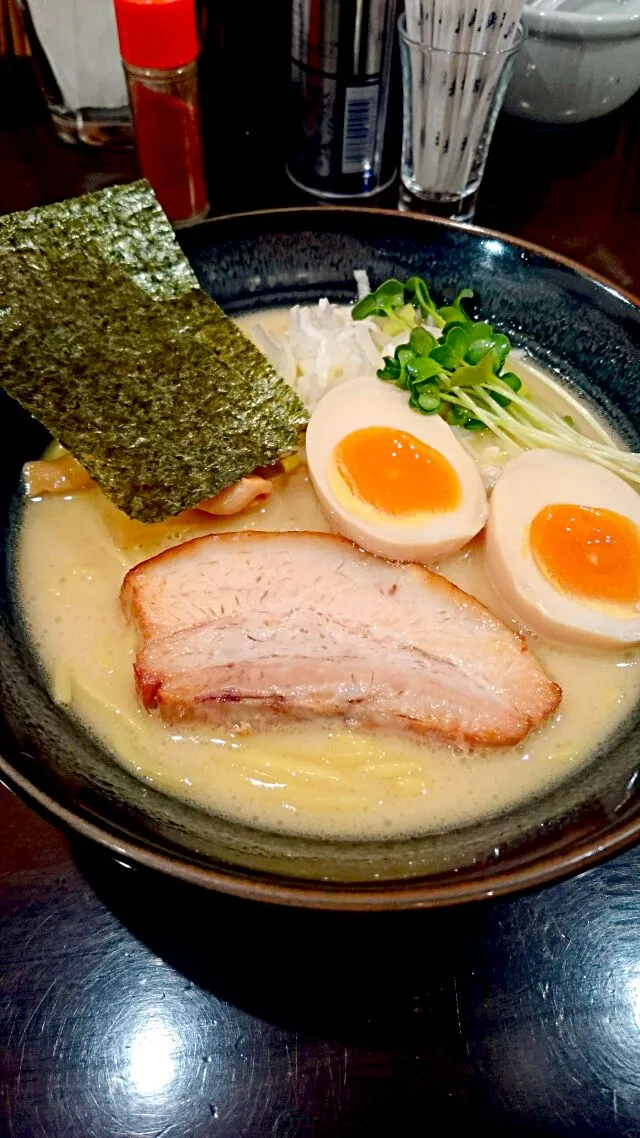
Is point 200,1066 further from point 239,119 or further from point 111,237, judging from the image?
point 239,119

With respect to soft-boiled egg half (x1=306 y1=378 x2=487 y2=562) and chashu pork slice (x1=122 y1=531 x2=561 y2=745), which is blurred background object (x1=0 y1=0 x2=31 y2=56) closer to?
soft-boiled egg half (x1=306 y1=378 x2=487 y2=562)

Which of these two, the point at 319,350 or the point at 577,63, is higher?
the point at 577,63

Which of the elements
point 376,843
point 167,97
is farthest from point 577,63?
point 376,843

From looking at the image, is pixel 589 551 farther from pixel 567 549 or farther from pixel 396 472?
pixel 396 472

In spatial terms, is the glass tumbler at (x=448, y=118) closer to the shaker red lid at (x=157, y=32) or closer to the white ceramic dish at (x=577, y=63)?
the white ceramic dish at (x=577, y=63)

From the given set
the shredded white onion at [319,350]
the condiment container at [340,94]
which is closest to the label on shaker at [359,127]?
the condiment container at [340,94]

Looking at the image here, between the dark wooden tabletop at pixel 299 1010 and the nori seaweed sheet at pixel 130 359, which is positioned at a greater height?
the nori seaweed sheet at pixel 130 359
